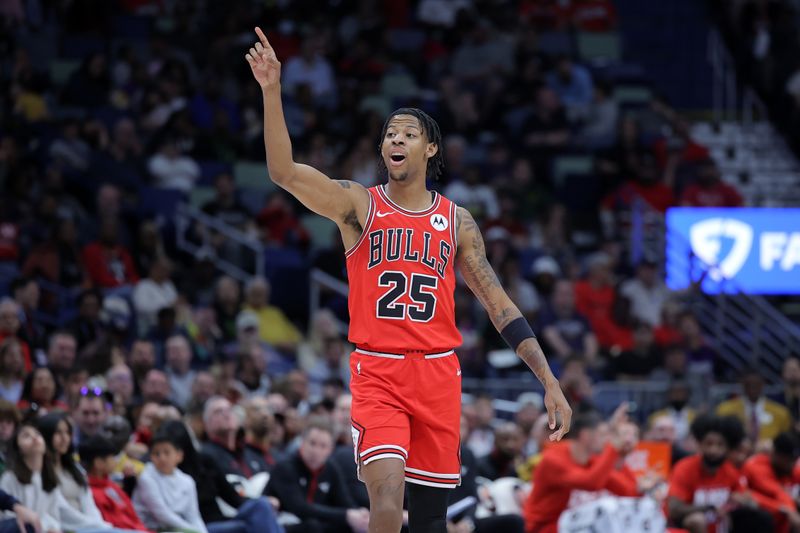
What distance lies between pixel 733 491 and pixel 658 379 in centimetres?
403

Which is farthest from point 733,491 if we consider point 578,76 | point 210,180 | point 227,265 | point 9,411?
point 578,76

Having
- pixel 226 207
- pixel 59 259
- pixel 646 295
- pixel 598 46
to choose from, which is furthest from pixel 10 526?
pixel 598 46

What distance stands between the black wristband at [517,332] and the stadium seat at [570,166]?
11.0 m

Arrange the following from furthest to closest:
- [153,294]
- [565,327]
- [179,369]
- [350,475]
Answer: [565,327], [153,294], [179,369], [350,475]

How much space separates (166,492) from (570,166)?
9.73 meters

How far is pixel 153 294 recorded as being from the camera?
1343cm

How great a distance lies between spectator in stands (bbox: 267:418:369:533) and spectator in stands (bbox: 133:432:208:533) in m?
0.74

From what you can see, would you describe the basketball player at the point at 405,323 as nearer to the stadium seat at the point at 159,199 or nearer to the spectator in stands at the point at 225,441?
the spectator in stands at the point at 225,441

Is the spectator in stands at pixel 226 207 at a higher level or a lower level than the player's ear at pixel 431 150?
higher

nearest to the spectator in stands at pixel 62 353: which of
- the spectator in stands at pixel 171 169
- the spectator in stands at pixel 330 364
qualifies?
the spectator in stands at pixel 330 364

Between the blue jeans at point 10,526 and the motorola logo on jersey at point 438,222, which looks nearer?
the motorola logo on jersey at point 438,222

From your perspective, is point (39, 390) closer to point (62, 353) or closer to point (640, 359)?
point (62, 353)

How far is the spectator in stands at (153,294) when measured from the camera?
13.3m

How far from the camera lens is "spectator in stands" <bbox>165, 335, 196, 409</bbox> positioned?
12.1 metres
